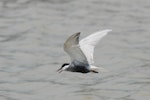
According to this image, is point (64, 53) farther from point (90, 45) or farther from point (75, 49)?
point (75, 49)

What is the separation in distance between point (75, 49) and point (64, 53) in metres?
4.36

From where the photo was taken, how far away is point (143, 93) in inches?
447

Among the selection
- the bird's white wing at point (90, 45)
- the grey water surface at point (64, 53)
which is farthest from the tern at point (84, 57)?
the grey water surface at point (64, 53)

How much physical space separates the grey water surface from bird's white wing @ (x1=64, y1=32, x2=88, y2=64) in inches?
78.4

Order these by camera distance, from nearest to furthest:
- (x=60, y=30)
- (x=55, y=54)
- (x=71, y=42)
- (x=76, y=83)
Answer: (x=71, y=42) → (x=76, y=83) → (x=55, y=54) → (x=60, y=30)

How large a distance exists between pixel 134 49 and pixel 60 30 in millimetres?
1849

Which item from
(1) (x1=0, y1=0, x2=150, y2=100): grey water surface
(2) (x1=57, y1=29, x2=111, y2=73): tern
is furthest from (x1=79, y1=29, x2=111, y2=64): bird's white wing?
(1) (x1=0, y1=0, x2=150, y2=100): grey water surface

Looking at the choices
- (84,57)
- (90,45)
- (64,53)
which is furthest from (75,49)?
(64,53)

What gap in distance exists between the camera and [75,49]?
349 inches

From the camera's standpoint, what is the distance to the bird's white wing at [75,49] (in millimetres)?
8625

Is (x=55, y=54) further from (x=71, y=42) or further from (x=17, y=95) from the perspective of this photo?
(x=71, y=42)

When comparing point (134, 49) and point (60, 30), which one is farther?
point (60, 30)

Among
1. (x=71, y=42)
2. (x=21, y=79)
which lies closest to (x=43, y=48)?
(x=21, y=79)

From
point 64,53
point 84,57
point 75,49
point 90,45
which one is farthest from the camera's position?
point 64,53
